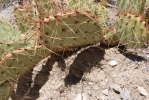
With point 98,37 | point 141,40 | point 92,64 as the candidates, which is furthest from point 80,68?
point 141,40

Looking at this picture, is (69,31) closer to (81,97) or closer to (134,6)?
(81,97)

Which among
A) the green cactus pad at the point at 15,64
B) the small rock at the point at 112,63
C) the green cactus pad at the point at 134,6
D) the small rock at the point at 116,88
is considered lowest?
the small rock at the point at 116,88

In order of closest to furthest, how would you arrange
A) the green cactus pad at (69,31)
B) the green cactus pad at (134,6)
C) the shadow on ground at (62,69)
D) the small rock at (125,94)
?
the green cactus pad at (69,31), the small rock at (125,94), the shadow on ground at (62,69), the green cactus pad at (134,6)

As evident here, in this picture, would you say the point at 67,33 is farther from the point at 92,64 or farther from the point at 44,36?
the point at 92,64

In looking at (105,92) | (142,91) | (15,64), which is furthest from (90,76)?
(15,64)

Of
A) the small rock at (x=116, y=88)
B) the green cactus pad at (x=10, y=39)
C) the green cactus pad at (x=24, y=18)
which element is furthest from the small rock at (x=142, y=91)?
the green cactus pad at (x=24, y=18)

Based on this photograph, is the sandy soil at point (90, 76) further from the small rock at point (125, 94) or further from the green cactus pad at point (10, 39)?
the green cactus pad at point (10, 39)

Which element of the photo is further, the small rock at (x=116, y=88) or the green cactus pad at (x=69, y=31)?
the small rock at (x=116, y=88)

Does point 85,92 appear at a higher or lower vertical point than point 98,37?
lower
